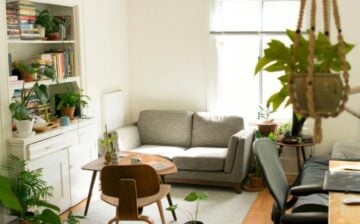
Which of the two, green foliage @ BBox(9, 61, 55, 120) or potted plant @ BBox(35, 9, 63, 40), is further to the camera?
potted plant @ BBox(35, 9, 63, 40)

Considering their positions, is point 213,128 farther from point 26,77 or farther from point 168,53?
point 26,77

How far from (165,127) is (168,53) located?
0.99 meters

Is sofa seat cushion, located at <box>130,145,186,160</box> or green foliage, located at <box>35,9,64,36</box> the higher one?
Answer: green foliage, located at <box>35,9,64,36</box>

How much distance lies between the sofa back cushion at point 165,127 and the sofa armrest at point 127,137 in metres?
0.12

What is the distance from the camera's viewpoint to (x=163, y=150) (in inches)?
226

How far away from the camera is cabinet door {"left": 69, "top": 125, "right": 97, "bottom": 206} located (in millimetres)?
4883

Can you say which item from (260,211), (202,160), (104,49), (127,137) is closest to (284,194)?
(260,211)

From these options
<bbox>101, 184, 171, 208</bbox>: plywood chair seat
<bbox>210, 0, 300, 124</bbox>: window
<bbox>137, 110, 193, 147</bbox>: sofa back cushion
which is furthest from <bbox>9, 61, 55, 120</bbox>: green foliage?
<bbox>210, 0, 300, 124</bbox>: window

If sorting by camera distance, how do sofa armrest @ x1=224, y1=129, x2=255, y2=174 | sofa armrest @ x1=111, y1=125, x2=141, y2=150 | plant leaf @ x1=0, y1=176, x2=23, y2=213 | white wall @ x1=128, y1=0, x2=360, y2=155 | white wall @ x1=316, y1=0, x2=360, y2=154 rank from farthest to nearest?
white wall @ x1=128, y1=0, x2=360, y2=155 < sofa armrest @ x1=111, y1=125, x2=141, y2=150 < white wall @ x1=316, y1=0, x2=360, y2=154 < sofa armrest @ x1=224, y1=129, x2=255, y2=174 < plant leaf @ x1=0, y1=176, x2=23, y2=213

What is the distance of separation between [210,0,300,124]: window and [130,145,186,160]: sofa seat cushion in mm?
856

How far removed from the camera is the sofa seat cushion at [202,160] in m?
5.27

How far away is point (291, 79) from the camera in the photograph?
1.18 metres

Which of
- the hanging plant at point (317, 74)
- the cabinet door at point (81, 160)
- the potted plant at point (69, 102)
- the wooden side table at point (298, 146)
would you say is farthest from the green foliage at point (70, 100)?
the hanging plant at point (317, 74)

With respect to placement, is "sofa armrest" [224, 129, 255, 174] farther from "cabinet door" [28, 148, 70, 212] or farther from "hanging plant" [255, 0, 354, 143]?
"hanging plant" [255, 0, 354, 143]
